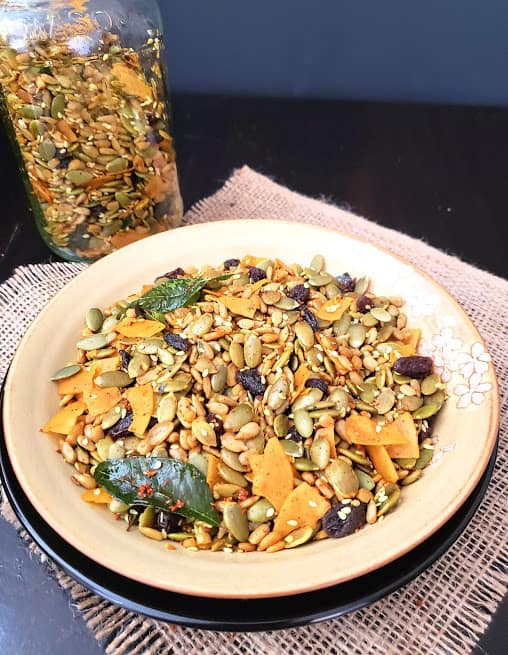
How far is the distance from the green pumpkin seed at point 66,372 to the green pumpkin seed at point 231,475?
0.25 m

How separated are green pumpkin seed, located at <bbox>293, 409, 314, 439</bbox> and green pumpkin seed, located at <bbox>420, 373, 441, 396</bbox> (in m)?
0.17

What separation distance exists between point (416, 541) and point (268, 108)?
4.53 ft

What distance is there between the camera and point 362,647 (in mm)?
709

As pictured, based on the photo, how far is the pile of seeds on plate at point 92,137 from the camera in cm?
99

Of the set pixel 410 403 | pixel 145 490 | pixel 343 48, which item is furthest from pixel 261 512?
pixel 343 48

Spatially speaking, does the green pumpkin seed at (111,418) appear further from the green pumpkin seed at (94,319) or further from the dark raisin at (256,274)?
the dark raisin at (256,274)

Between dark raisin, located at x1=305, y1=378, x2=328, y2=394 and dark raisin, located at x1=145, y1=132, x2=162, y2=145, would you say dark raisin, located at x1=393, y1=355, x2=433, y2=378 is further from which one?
dark raisin, located at x1=145, y1=132, x2=162, y2=145

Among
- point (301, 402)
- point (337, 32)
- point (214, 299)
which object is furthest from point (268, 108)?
point (301, 402)

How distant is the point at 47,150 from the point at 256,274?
40 cm

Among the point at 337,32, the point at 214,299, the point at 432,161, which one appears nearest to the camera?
the point at 214,299

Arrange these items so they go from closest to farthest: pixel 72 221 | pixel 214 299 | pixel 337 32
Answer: pixel 214 299 < pixel 72 221 < pixel 337 32

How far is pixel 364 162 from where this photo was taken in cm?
154

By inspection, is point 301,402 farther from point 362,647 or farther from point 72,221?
point 72,221

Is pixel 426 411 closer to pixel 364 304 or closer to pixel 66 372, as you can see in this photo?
pixel 364 304
